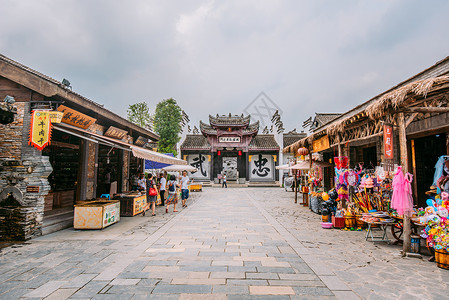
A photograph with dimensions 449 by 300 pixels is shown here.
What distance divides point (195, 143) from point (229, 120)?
4.65 metres

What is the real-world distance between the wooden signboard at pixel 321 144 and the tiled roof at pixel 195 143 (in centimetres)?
1705

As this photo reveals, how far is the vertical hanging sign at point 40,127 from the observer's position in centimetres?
551

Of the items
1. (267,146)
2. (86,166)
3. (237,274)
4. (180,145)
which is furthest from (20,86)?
(267,146)

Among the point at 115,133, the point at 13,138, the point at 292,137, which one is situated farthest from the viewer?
the point at 292,137

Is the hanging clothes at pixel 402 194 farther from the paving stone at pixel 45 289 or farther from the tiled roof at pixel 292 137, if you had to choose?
the tiled roof at pixel 292 137

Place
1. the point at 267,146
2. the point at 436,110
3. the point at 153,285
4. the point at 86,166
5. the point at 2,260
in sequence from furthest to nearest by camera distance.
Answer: the point at 267,146, the point at 86,166, the point at 436,110, the point at 2,260, the point at 153,285

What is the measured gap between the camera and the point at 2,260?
13.7 feet

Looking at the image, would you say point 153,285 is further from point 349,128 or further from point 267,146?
point 267,146

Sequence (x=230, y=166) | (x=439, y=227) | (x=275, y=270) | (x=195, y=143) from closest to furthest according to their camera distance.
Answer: (x=275, y=270)
(x=439, y=227)
(x=230, y=166)
(x=195, y=143)

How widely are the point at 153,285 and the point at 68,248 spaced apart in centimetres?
272

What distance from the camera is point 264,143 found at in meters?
26.7

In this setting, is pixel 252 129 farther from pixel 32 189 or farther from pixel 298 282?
pixel 298 282

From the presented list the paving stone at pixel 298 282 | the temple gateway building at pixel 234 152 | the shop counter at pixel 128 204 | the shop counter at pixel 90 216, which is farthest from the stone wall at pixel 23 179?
the temple gateway building at pixel 234 152

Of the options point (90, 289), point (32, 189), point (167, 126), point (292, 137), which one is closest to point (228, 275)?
point (90, 289)
